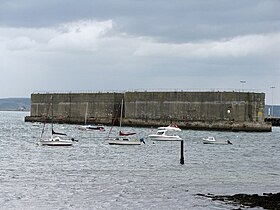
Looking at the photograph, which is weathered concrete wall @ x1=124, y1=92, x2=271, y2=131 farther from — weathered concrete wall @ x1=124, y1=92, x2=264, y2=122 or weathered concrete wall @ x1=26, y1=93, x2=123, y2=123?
weathered concrete wall @ x1=26, y1=93, x2=123, y2=123

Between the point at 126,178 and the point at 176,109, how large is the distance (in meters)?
67.0

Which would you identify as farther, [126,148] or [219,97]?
[219,97]

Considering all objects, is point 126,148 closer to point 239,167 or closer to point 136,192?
point 239,167

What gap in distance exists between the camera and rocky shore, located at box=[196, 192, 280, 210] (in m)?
21.5

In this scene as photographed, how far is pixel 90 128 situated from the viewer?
9156 cm

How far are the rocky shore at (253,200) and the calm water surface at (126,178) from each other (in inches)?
22.5

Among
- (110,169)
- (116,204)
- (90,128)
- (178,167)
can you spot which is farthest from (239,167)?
(90,128)

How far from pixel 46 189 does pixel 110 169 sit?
31.7ft

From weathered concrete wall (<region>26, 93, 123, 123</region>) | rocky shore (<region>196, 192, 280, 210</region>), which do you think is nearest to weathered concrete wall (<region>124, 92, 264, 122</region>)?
weathered concrete wall (<region>26, 93, 123, 123</region>)

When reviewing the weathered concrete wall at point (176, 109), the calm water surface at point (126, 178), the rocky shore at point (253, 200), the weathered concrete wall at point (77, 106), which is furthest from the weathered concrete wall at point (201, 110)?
the rocky shore at point (253, 200)

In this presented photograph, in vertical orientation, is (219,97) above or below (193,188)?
above

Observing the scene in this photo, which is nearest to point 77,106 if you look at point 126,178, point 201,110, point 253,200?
point 201,110

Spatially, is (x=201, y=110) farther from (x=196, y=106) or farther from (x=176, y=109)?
(x=176, y=109)

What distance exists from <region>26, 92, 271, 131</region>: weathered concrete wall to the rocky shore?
69.0 m
